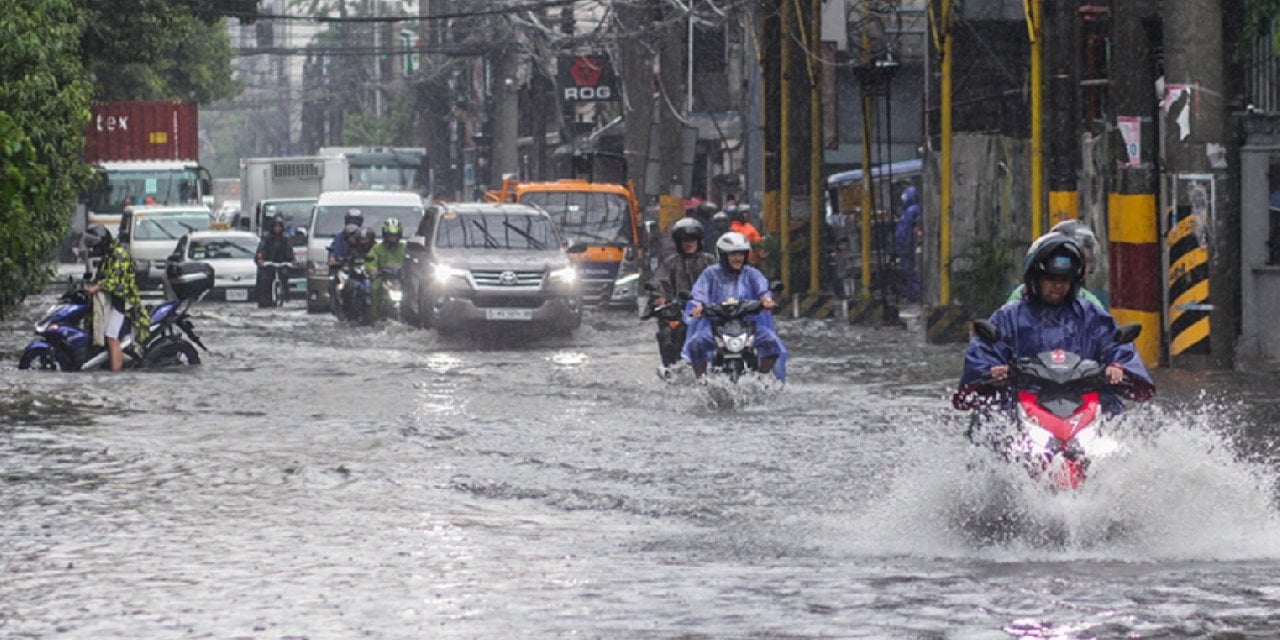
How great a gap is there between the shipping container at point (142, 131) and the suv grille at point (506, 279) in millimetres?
27024

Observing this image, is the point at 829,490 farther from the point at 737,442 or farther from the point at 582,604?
the point at 582,604

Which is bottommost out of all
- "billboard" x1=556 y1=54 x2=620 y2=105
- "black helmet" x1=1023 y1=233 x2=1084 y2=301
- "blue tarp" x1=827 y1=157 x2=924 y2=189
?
"black helmet" x1=1023 y1=233 x2=1084 y2=301

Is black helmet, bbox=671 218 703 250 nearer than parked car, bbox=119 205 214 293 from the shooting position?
Yes

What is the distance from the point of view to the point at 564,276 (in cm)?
3088

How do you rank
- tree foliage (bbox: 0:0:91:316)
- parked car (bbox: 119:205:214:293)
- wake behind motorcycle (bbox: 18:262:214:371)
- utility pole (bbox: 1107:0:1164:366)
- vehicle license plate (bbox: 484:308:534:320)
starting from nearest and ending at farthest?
tree foliage (bbox: 0:0:91:316) < utility pole (bbox: 1107:0:1164:366) < wake behind motorcycle (bbox: 18:262:214:371) < vehicle license plate (bbox: 484:308:534:320) < parked car (bbox: 119:205:214:293)

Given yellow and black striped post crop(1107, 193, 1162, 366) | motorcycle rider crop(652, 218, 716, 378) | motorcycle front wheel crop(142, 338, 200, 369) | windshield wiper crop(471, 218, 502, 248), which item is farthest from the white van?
yellow and black striped post crop(1107, 193, 1162, 366)

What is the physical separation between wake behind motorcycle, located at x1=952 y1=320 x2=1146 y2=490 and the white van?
29716mm

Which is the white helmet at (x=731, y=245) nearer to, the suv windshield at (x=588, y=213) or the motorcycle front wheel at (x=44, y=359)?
the motorcycle front wheel at (x=44, y=359)

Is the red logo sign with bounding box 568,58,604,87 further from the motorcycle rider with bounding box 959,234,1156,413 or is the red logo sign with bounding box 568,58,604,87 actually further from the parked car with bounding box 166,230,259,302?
the motorcycle rider with bounding box 959,234,1156,413

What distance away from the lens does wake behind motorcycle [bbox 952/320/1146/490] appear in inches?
421

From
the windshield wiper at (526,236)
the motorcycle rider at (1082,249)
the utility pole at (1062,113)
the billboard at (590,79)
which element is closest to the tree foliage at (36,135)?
the windshield wiper at (526,236)

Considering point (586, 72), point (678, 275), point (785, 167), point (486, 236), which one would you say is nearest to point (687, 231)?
point (678, 275)

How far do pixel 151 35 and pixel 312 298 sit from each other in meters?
6.91

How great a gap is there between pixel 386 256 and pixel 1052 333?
24623 millimetres
